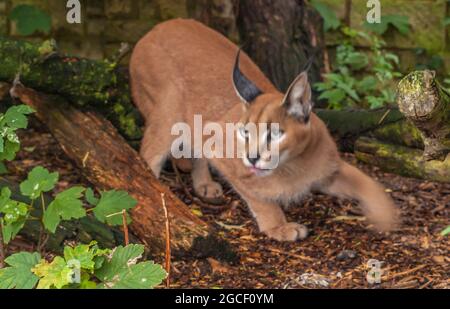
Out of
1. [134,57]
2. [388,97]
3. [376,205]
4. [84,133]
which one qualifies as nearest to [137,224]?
[84,133]

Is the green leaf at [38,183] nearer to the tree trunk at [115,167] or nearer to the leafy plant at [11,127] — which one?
the leafy plant at [11,127]

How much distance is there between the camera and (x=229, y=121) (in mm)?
5031

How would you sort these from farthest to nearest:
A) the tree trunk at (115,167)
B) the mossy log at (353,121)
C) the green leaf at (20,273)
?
the mossy log at (353,121), the tree trunk at (115,167), the green leaf at (20,273)

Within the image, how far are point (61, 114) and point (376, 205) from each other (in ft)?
5.93

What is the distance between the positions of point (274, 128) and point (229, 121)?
0.58 m

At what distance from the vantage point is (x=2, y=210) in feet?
10.9

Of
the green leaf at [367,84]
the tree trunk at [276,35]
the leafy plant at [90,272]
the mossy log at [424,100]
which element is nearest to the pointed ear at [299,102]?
the mossy log at [424,100]

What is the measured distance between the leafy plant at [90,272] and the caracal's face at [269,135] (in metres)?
1.83

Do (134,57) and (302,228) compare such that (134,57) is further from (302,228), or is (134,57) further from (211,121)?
(302,228)

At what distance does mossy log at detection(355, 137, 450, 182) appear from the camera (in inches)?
203

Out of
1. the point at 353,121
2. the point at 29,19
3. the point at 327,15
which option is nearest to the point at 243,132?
the point at 353,121

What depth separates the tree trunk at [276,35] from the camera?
615 centimetres

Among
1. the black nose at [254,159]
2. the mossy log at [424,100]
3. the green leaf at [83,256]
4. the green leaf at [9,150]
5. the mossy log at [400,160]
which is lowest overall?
the mossy log at [400,160]

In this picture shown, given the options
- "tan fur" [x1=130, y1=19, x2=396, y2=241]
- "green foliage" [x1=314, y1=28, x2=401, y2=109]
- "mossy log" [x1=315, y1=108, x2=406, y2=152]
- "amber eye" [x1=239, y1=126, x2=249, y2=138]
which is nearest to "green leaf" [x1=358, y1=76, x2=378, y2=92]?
"green foliage" [x1=314, y1=28, x2=401, y2=109]
